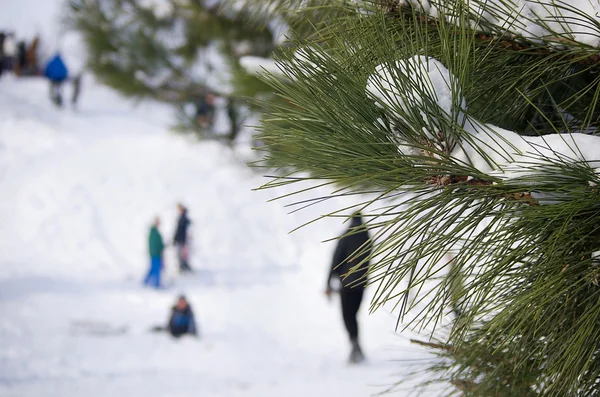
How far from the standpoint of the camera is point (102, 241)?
44.4 feet

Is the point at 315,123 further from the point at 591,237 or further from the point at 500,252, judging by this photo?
the point at 591,237

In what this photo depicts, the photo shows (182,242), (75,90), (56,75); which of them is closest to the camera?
(182,242)

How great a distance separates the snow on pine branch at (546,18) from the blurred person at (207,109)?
10591 millimetres

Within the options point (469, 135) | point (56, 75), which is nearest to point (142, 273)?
point (56, 75)

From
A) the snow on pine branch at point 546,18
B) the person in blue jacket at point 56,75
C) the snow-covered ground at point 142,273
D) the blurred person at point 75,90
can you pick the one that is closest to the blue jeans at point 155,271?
the snow-covered ground at point 142,273

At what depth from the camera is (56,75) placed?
20.1 m

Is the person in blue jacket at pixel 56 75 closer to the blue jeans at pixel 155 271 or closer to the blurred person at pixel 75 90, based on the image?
the blurred person at pixel 75 90

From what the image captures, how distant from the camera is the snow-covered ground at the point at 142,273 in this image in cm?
619

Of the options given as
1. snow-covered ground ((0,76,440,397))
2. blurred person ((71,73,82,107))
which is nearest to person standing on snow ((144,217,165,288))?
snow-covered ground ((0,76,440,397))

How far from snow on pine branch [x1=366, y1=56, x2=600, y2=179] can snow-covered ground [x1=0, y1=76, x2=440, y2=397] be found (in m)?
0.87

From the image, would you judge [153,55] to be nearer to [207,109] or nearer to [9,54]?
[207,109]

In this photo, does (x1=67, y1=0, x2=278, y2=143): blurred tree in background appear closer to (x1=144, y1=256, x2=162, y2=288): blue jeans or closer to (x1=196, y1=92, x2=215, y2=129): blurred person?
A: (x1=196, y1=92, x2=215, y2=129): blurred person

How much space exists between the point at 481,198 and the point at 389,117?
0.88 feet

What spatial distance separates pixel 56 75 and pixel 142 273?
396 inches
